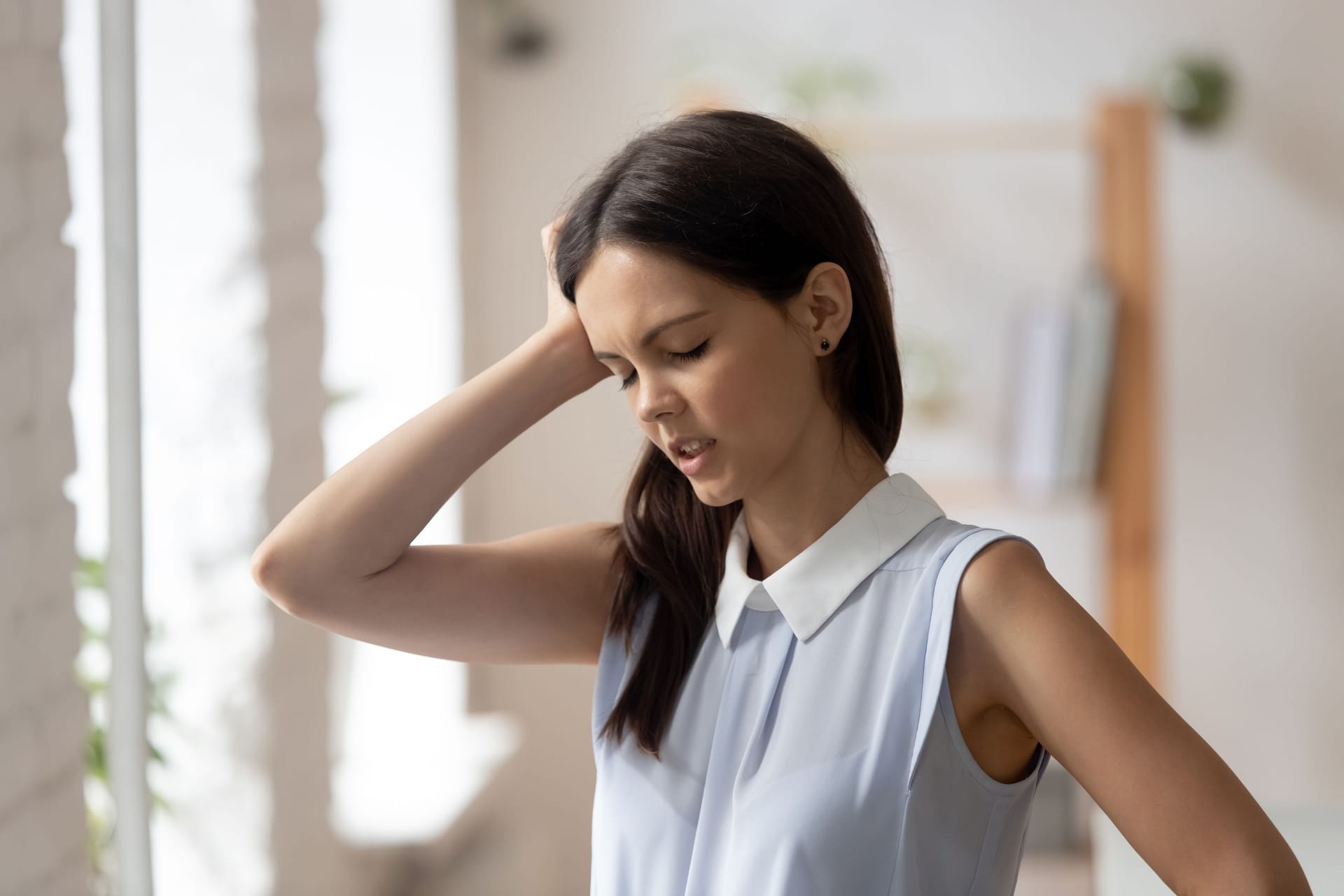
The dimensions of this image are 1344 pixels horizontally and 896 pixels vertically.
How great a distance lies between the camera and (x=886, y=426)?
3.37ft

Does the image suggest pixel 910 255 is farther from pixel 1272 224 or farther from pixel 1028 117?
pixel 1272 224

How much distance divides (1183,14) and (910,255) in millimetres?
911

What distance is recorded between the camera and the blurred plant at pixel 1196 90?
10.4 ft

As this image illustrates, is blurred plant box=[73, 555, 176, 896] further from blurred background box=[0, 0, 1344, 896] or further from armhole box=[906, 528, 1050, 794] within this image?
armhole box=[906, 528, 1050, 794]

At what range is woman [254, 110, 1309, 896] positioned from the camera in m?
0.84

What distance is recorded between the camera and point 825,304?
946 millimetres

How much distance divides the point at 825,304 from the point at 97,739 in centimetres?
106

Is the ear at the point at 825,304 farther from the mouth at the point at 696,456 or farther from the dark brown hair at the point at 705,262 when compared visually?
the mouth at the point at 696,456

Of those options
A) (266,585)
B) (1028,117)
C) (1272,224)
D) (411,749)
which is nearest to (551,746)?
(411,749)

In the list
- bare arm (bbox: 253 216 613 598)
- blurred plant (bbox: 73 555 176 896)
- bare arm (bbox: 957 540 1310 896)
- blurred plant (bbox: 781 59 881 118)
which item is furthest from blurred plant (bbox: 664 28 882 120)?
bare arm (bbox: 957 540 1310 896)

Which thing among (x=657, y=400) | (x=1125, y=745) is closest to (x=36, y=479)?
(x=657, y=400)

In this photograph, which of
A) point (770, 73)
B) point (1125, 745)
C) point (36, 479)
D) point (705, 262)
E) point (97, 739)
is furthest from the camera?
point (770, 73)

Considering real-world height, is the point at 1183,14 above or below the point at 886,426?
above

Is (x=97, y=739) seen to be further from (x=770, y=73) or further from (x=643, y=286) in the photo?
(x=770, y=73)
